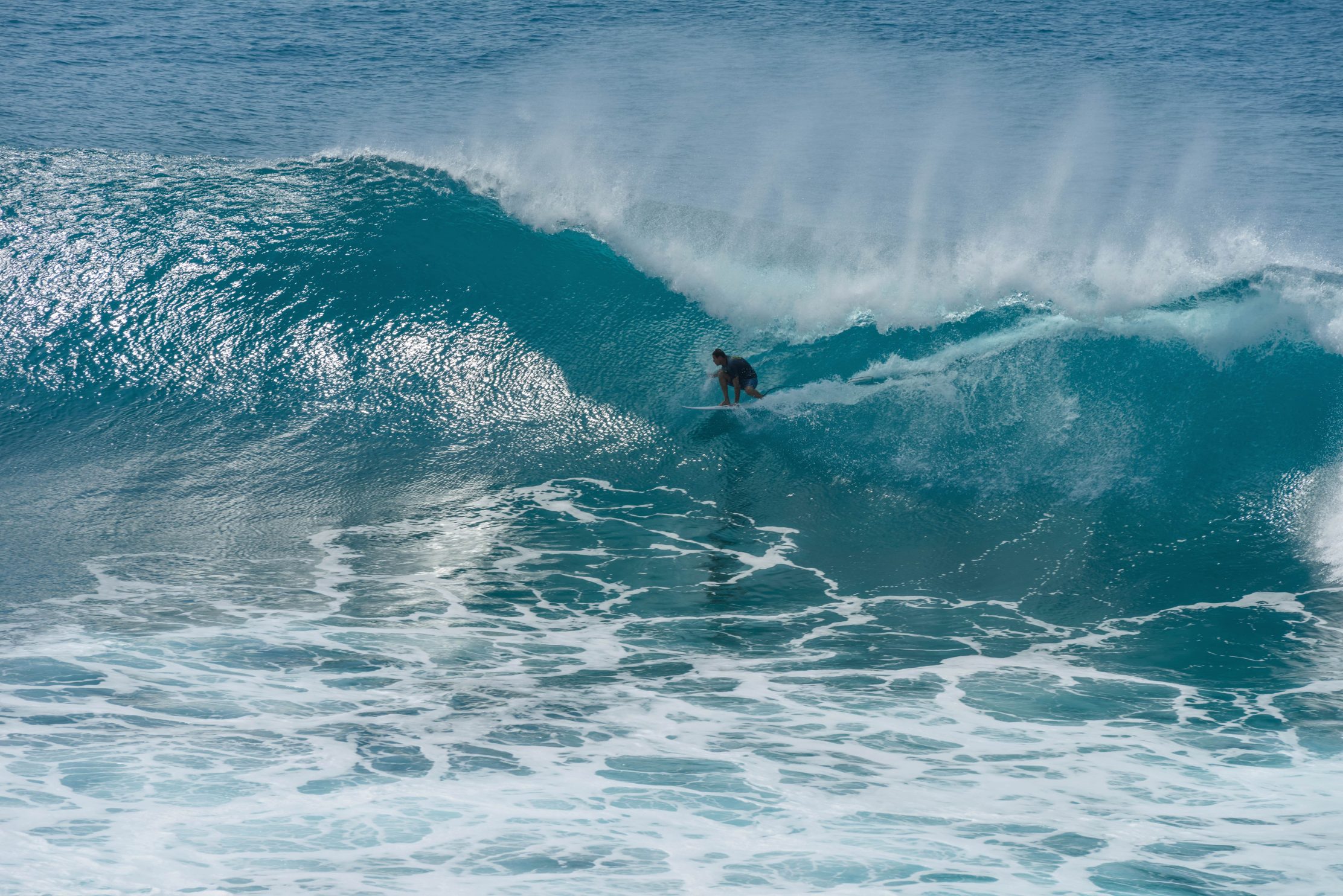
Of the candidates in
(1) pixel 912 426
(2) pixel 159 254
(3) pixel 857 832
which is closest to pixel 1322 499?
(1) pixel 912 426

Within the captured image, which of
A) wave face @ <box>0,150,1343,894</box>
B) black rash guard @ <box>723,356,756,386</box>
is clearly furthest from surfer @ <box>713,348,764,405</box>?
wave face @ <box>0,150,1343,894</box>

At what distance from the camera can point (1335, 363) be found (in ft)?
44.3

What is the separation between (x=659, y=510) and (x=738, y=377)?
7.05ft

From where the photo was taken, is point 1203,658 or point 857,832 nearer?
point 857,832

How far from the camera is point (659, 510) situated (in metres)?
12.2

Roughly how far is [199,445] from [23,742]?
600cm

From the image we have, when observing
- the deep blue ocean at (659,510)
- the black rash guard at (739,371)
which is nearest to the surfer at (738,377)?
the black rash guard at (739,371)

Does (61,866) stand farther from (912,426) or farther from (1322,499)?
(1322,499)

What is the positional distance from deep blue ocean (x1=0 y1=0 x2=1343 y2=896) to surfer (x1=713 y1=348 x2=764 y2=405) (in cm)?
34

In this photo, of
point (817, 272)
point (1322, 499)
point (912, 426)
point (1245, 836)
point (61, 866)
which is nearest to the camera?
point (61, 866)

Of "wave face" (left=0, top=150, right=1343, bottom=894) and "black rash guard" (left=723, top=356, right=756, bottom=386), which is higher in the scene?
"black rash guard" (left=723, top=356, right=756, bottom=386)

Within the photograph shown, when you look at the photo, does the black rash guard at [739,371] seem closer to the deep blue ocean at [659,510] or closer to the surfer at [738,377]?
the surfer at [738,377]

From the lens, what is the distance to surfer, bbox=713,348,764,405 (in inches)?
529

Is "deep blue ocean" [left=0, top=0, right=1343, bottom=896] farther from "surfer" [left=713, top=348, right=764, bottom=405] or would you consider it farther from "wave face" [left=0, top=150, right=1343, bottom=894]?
"surfer" [left=713, top=348, right=764, bottom=405]
